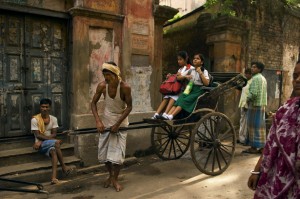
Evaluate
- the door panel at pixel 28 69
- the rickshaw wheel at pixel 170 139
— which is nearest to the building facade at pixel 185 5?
the rickshaw wheel at pixel 170 139

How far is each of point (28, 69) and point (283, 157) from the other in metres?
4.64

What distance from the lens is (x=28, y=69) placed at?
5516 millimetres

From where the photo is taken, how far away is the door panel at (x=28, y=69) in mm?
5309

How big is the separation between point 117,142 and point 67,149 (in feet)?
4.70

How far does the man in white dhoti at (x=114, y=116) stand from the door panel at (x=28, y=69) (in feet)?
4.62

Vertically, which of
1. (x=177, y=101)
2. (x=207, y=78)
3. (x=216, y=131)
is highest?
(x=207, y=78)

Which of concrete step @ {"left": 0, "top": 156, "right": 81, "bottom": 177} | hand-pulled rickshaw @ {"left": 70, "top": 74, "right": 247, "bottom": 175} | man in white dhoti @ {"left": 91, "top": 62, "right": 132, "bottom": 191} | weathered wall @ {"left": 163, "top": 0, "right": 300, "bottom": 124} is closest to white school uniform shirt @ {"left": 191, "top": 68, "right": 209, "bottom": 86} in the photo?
hand-pulled rickshaw @ {"left": 70, "top": 74, "right": 247, "bottom": 175}

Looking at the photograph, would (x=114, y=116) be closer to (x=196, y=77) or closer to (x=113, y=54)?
(x=196, y=77)

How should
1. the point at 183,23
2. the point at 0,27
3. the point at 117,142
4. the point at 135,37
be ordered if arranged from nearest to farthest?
1. the point at 117,142
2. the point at 0,27
3. the point at 135,37
4. the point at 183,23

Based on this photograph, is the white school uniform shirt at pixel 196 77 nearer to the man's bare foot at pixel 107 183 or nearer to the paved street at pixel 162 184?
the paved street at pixel 162 184

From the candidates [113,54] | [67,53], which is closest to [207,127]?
[113,54]

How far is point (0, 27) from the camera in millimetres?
5223

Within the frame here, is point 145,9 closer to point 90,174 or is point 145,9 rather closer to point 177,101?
point 177,101

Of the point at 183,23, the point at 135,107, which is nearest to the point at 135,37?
the point at 135,107
